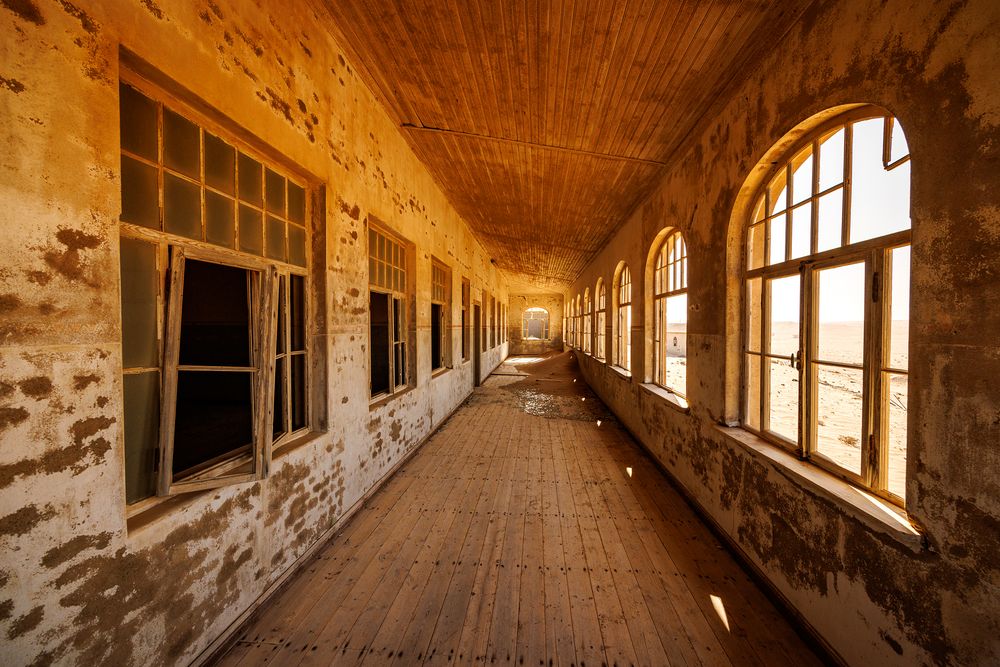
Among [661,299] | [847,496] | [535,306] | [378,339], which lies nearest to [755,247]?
[847,496]

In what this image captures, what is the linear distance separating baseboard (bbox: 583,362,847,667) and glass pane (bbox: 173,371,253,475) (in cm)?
402

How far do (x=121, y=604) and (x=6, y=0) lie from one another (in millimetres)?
2014

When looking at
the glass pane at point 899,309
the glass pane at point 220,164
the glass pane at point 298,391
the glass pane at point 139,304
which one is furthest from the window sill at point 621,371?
the glass pane at point 139,304

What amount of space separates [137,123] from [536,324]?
2039 cm

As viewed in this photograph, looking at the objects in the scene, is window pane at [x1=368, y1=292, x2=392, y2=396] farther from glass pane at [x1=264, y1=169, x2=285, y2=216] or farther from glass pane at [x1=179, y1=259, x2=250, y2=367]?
glass pane at [x1=264, y1=169, x2=285, y2=216]

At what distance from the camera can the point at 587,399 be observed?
788 cm

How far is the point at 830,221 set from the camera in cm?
210

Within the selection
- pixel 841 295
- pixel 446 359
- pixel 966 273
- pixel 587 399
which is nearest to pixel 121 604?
pixel 966 273

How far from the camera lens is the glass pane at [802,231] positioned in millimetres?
2250

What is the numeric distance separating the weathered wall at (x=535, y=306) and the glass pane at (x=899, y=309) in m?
18.8

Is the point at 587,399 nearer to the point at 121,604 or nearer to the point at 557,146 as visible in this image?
the point at 557,146

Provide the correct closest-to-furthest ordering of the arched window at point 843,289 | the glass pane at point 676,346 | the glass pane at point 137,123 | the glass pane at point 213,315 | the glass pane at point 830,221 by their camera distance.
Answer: the glass pane at point 137,123
the arched window at point 843,289
the glass pane at point 830,221
the glass pane at point 676,346
the glass pane at point 213,315

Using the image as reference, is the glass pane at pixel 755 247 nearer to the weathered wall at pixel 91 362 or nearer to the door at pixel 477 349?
the weathered wall at pixel 91 362

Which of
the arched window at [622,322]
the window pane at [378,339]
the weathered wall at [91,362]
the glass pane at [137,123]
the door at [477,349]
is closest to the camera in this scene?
the weathered wall at [91,362]
